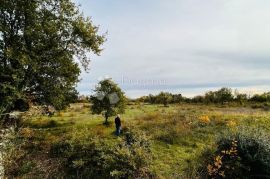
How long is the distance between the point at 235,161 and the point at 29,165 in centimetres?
1319

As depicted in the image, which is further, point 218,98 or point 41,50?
point 218,98

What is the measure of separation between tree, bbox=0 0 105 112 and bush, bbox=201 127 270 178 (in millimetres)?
17264

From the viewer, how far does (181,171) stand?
81.1ft

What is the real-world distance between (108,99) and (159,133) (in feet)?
22.4

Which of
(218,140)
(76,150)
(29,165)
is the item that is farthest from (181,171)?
(29,165)

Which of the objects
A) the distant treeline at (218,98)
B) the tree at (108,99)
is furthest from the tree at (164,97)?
the tree at (108,99)

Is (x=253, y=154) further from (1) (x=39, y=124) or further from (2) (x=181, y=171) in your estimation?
(1) (x=39, y=124)

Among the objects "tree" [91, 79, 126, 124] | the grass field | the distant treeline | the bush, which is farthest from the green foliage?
the distant treeline

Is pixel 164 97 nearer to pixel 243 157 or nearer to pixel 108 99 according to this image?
pixel 108 99

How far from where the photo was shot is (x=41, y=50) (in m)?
35.0

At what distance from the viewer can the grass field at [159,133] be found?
25859 millimetres

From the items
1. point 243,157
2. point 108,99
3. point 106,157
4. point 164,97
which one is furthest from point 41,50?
point 164,97

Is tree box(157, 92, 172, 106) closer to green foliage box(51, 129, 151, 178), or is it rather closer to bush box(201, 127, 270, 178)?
green foliage box(51, 129, 151, 178)

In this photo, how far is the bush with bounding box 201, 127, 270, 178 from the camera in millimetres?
22641
